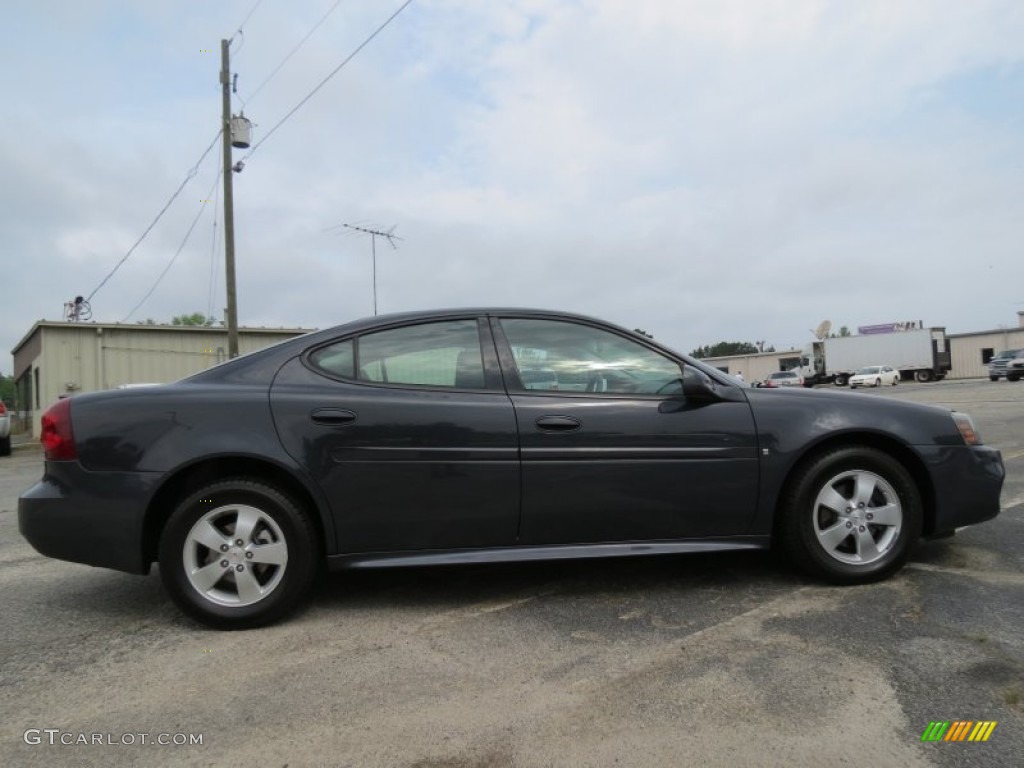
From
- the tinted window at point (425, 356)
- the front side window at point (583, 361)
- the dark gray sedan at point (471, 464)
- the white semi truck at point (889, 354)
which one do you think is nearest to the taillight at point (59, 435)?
the dark gray sedan at point (471, 464)

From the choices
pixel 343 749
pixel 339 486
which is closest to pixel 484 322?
pixel 339 486

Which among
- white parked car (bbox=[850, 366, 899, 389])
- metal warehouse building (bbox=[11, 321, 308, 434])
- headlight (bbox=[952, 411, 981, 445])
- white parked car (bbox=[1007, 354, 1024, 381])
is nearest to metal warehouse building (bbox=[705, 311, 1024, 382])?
white parked car (bbox=[850, 366, 899, 389])

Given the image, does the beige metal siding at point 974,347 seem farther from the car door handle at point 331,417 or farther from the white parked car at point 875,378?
the car door handle at point 331,417

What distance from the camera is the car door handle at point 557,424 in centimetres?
321

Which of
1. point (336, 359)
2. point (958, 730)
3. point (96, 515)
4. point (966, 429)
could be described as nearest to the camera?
point (958, 730)

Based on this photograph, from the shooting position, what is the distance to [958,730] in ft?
6.97

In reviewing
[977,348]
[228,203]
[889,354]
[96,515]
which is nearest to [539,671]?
[96,515]

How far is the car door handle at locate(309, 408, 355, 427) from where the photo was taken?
3.12 meters

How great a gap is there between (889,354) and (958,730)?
46194 millimetres

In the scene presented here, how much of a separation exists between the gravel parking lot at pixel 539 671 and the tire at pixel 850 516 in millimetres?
140

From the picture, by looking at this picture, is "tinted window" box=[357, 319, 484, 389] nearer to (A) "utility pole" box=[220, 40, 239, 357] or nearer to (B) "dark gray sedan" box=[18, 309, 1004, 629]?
(B) "dark gray sedan" box=[18, 309, 1004, 629]

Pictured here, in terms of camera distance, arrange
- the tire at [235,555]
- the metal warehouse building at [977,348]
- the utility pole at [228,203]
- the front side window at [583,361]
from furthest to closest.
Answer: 1. the metal warehouse building at [977,348]
2. the utility pole at [228,203]
3. the front side window at [583,361]
4. the tire at [235,555]

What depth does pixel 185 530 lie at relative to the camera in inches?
118

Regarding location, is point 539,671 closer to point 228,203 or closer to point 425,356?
point 425,356
